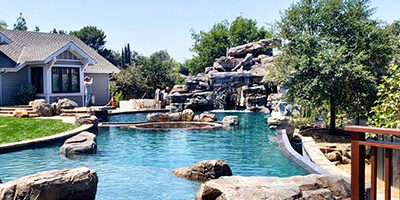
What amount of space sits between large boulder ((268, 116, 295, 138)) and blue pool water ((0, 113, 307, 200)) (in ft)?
1.93

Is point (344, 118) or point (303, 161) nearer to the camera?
point (303, 161)

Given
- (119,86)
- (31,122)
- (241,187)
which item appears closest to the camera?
(241,187)

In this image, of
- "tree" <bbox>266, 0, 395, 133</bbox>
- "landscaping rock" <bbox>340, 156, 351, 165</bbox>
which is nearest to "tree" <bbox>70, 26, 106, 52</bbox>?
"tree" <bbox>266, 0, 395, 133</bbox>

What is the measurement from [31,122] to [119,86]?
16.5 m

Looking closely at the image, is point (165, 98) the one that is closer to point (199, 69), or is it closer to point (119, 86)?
point (119, 86)

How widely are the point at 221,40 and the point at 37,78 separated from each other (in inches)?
1100

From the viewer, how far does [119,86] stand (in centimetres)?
3250

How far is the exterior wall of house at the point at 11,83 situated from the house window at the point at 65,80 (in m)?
1.72

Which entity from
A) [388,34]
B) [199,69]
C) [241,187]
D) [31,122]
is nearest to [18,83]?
[31,122]

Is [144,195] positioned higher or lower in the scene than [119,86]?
lower

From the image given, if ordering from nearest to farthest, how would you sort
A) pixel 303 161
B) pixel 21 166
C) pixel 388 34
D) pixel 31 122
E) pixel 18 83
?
pixel 303 161, pixel 21 166, pixel 388 34, pixel 31 122, pixel 18 83

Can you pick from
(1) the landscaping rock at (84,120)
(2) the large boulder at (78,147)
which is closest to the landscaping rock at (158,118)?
(1) the landscaping rock at (84,120)

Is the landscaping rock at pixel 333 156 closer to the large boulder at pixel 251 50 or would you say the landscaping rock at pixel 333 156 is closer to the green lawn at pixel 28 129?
the green lawn at pixel 28 129

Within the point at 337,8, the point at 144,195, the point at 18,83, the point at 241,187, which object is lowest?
the point at 144,195
